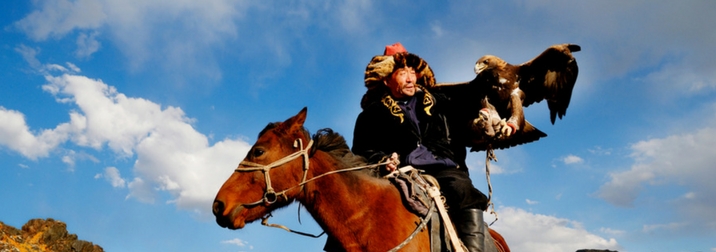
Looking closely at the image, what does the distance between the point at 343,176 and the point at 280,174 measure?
2.10ft

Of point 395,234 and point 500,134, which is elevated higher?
point 500,134

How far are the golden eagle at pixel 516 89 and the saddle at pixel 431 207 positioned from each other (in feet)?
3.91

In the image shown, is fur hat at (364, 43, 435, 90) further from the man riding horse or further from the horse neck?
the horse neck

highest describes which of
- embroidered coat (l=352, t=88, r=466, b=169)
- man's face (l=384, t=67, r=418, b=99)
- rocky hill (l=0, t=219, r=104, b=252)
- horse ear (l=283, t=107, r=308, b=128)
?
rocky hill (l=0, t=219, r=104, b=252)

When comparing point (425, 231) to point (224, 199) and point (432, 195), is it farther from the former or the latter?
point (224, 199)

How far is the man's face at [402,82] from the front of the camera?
601 cm

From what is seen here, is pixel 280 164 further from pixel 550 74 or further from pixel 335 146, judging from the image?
pixel 550 74

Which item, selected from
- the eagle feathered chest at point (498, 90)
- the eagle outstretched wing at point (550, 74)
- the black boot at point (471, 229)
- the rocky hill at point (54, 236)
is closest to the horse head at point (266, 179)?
the black boot at point (471, 229)

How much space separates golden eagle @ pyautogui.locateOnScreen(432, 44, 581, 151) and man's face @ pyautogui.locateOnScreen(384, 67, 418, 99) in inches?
30.3

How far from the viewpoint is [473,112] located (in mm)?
6520

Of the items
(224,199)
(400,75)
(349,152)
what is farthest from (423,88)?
(224,199)

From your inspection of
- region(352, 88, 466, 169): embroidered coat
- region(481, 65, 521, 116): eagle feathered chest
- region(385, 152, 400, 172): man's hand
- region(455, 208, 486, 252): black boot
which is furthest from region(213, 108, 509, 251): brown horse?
region(481, 65, 521, 116): eagle feathered chest

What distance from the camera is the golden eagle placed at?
6629mm

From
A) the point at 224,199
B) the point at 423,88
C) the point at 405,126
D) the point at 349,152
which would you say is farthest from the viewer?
the point at 423,88
